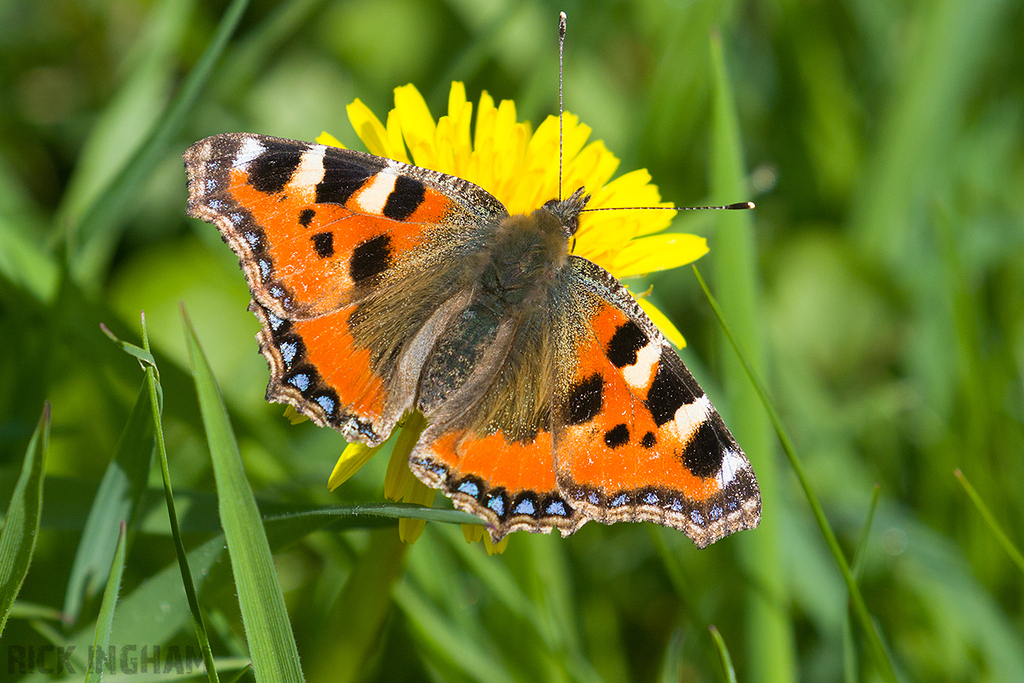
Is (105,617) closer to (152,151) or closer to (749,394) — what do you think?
(152,151)

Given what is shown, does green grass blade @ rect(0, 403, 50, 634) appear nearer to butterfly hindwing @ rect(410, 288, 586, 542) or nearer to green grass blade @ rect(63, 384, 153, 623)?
green grass blade @ rect(63, 384, 153, 623)

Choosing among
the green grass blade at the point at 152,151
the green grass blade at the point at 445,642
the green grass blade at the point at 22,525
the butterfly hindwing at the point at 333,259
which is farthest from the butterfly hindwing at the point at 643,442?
the green grass blade at the point at 152,151

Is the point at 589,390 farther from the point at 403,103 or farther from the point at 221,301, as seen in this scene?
the point at 221,301

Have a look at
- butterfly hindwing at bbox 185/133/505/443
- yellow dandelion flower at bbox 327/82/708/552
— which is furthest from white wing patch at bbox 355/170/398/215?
yellow dandelion flower at bbox 327/82/708/552

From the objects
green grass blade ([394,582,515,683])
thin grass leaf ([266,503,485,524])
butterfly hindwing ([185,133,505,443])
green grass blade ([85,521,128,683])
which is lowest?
green grass blade ([394,582,515,683])

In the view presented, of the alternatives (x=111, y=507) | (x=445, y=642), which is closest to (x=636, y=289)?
(x=445, y=642)

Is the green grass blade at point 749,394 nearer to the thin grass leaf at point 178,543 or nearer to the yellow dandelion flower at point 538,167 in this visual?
the yellow dandelion flower at point 538,167
